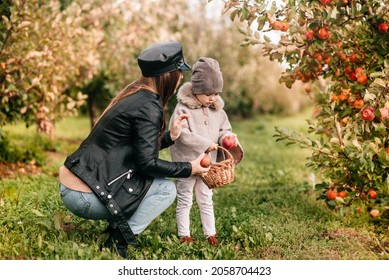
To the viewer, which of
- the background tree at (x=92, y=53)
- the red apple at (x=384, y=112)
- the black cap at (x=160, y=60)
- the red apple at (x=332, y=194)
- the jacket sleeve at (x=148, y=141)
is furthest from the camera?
the background tree at (x=92, y=53)

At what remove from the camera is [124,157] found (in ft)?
12.4

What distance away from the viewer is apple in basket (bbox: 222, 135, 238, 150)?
4.17 meters

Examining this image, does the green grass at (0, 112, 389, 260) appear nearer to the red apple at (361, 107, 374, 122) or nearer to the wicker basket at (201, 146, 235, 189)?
the wicker basket at (201, 146, 235, 189)

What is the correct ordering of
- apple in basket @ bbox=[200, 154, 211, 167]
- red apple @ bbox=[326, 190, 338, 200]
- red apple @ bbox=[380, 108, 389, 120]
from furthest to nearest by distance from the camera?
1. red apple @ bbox=[326, 190, 338, 200]
2. red apple @ bbox=[380, 108, 389, 120]
3. apple in basket @ bbox=[200, 154, 211, 167]

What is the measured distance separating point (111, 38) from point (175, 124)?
5602mm

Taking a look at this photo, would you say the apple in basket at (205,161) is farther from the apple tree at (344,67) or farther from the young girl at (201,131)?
the apple tree at (344,67)

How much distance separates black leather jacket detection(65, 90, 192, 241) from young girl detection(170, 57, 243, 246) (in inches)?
13.9

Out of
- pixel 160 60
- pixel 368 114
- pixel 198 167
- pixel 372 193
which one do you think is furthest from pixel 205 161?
pixel 372 193

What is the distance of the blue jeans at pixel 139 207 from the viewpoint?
3.71 m

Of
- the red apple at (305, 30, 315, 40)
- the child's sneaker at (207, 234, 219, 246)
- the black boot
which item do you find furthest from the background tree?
the red apple at (305, 30, 315, 40)

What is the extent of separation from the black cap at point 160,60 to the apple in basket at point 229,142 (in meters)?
0.60

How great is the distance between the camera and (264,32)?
15.4 feet

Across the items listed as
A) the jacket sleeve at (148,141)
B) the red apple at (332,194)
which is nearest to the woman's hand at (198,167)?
the jacket sleeve at (148,141)
